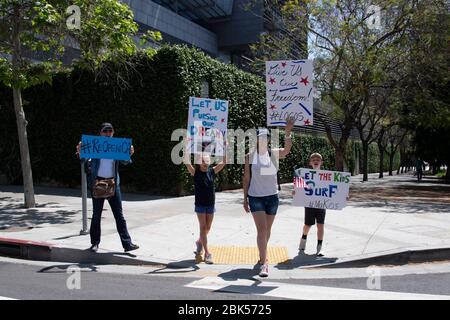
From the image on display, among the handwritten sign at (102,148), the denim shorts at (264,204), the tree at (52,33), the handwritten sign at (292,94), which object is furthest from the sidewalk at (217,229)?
the tree at (52,33)

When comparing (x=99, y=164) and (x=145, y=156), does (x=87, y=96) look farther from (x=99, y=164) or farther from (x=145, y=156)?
(x=99, y=164)

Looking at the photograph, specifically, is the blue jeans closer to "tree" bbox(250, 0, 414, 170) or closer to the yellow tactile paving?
the yellow tactile paving

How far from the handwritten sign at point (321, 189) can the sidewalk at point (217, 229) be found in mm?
808

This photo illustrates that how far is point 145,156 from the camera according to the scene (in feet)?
51.9

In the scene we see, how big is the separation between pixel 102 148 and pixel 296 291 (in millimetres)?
3910

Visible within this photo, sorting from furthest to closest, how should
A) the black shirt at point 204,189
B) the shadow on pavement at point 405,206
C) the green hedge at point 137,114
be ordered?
the green hedge at point 137,114 < the shadow on pavement at point 405,206 < the black shirt at point 204,189

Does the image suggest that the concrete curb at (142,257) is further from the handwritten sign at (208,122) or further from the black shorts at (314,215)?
the handwritten sign at (208,122)

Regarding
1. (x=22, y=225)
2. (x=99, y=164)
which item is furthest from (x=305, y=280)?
(x=22, y=225)

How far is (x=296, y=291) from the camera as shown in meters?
5.70

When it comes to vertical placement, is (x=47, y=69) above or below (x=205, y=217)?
above

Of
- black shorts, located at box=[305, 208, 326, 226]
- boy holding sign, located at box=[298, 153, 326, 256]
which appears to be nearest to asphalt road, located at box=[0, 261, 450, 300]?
boy holding sign, located at box=[298, 153, 326, 256]

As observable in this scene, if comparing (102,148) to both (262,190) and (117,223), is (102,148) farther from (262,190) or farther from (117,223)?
(262,190)

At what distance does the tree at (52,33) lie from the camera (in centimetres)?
1106

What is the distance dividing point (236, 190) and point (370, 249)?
11793mm
